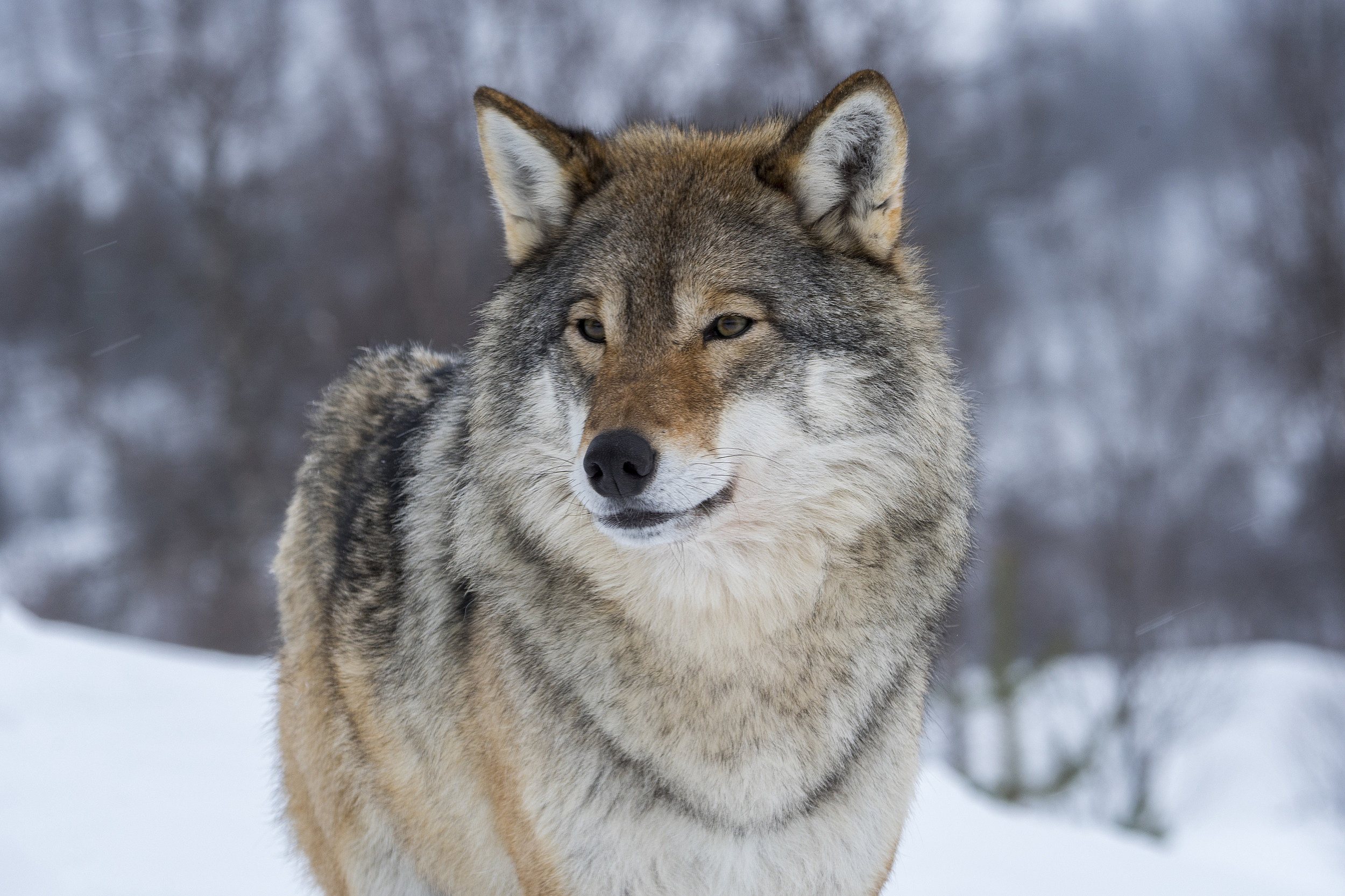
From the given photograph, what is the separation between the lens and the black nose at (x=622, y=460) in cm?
A: 207

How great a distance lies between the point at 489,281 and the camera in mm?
13922

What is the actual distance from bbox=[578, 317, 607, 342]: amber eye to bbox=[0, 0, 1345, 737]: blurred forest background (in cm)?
989

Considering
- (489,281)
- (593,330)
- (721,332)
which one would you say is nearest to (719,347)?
(721,332)

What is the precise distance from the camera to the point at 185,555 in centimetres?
1561

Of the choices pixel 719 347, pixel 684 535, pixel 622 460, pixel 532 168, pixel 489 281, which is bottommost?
pixel 489 281

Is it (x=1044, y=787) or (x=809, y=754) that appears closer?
(x=809, y=754)

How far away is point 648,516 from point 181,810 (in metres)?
3.52

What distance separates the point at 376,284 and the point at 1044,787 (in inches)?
Answer: 467

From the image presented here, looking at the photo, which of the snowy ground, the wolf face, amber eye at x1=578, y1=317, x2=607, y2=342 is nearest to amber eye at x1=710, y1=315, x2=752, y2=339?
the wolf face

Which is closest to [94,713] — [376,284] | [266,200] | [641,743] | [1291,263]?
[641,743]

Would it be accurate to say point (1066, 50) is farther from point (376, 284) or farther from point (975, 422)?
point (975, 422)

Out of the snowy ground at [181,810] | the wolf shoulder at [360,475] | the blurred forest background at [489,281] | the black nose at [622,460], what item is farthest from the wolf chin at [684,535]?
the blurred forest background at [489,281]

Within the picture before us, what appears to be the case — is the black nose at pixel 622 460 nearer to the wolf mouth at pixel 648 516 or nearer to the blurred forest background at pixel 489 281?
the wolf mouth at pixel 648 516

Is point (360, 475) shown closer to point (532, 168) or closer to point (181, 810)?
point (532, 168)
